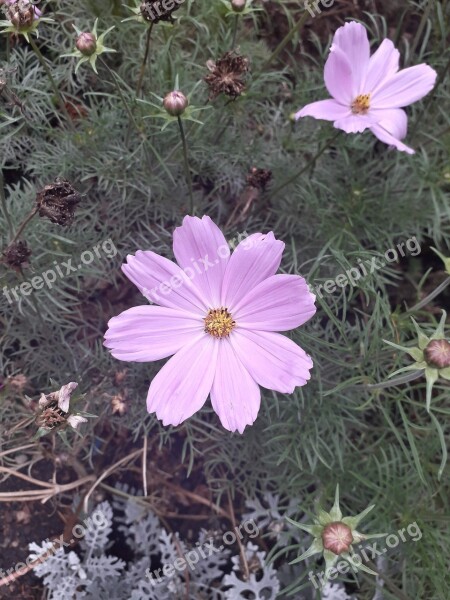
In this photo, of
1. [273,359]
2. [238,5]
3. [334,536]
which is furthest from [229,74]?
[334,536]

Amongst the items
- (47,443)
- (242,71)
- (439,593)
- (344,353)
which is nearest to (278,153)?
(242,71)

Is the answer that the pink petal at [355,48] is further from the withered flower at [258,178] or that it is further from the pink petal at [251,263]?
the pink petal at [251,263]

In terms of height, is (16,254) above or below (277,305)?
above

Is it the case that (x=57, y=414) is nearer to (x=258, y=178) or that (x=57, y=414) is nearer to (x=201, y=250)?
(x=201, y=250)

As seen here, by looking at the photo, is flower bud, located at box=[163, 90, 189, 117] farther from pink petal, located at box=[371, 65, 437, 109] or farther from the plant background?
pink petal, located at box=[371, 65, 437, 109]

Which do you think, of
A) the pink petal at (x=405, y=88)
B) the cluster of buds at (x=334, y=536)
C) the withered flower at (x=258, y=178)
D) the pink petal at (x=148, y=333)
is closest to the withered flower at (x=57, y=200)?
the pink petal at (x=148, y=333)

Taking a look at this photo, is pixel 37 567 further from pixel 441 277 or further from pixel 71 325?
pixel 441 277

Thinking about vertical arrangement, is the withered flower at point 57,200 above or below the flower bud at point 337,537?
above
